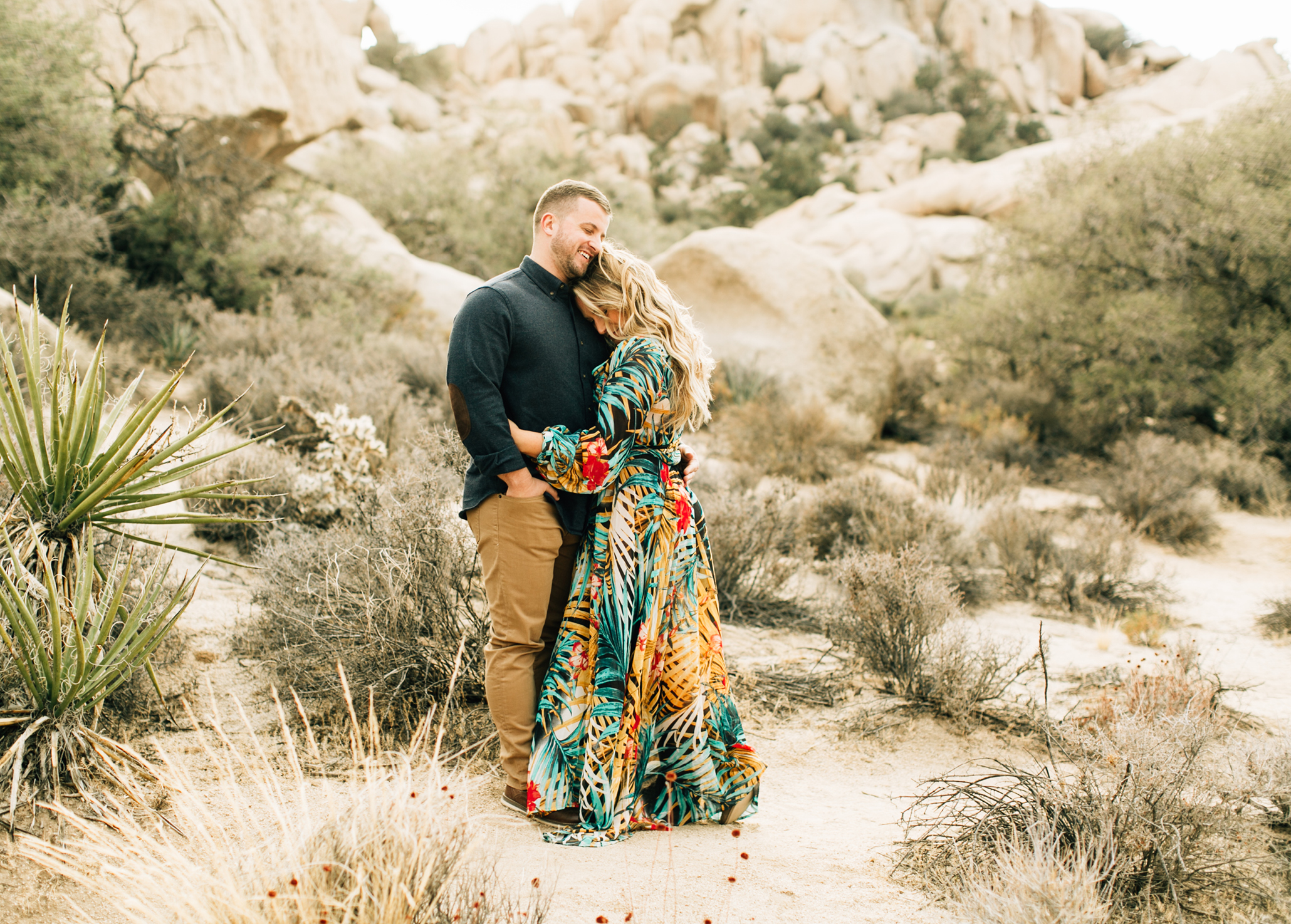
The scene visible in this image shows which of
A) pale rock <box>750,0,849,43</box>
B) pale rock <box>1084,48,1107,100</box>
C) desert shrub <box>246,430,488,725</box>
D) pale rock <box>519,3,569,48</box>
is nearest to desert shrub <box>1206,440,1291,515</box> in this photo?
desert shrub <box>246,430,488,725</box>

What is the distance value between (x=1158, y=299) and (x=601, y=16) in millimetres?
59187

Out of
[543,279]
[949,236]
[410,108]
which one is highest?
[410,108]

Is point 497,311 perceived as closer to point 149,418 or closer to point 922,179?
point 149,418

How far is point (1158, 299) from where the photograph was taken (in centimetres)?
1159

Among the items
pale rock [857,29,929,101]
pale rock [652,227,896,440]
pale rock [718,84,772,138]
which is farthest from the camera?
pale rock [857,29,929,101]

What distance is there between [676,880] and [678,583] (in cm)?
98

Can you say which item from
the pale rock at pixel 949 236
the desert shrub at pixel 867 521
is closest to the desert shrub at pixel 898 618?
the desert shrub at pixel 867 521

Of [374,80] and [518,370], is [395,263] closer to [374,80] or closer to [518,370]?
[518,370]

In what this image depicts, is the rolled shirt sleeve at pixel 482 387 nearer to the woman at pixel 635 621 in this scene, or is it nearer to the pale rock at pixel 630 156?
the woman at pixel 635 621

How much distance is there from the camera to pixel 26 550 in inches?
114

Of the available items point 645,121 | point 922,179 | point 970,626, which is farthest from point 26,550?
point 645,121

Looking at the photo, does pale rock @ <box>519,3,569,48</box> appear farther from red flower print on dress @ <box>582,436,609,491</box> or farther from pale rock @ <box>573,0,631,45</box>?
red flower print on dress @ <box>582,436,609,491</box>

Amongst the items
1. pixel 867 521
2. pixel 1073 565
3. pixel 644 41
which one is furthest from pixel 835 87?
pixel 867 521

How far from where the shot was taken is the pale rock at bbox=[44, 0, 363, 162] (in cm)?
1237
